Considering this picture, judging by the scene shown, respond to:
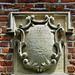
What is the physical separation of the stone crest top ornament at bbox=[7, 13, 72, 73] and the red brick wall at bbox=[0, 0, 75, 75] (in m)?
0.10

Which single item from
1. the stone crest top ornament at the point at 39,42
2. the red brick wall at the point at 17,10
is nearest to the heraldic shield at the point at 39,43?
the stone crest top ornament at the point at 39,42

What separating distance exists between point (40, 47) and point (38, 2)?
0.65m

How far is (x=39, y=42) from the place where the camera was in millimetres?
3113

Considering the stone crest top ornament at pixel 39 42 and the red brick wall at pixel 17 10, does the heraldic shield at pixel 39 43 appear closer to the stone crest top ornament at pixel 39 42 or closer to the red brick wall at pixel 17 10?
the stone crest top ornament at pixel 39 42

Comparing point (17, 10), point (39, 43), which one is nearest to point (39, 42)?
point (39, 43)

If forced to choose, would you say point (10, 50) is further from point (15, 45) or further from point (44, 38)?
point (44, 38)

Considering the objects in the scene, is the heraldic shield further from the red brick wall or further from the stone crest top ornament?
the red brick wall

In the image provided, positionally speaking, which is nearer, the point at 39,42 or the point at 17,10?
the point at 39,42

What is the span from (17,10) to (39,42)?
1.85ft

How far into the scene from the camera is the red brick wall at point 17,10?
3.18 metres

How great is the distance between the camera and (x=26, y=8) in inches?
131

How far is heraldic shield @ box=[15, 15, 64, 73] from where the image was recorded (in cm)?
308

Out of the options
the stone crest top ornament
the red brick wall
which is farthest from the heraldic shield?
the red brick wall

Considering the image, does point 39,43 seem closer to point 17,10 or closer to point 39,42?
point 39,42
